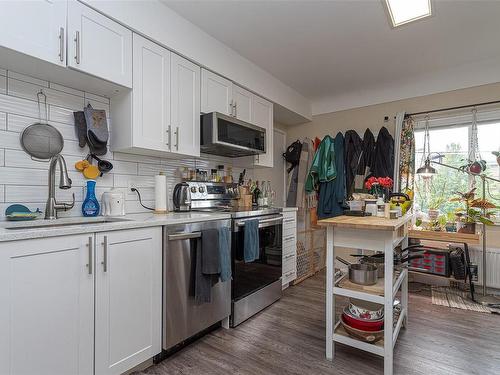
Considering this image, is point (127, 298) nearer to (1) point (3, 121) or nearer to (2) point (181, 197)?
(2) point (181, 197)

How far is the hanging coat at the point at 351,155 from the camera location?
3766mm

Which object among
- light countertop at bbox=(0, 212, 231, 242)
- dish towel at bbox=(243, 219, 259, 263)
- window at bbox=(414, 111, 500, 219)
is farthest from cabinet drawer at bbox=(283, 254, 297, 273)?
window at bbox=(414, 111, 500, 219)

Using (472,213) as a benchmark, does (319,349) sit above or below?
below

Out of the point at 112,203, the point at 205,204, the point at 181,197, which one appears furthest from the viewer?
the point at 205,204

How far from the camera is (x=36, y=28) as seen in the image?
1.49 meters

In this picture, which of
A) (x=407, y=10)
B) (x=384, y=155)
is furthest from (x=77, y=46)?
(x=384, y=155)

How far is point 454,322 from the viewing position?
2.34 metres

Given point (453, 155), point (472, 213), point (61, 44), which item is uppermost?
point (61, 44)

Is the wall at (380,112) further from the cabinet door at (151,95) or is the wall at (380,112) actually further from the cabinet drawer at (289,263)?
the cabinet door at (151,95)

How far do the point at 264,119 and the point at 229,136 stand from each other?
0.85m

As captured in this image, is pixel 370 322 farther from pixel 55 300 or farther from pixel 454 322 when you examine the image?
pixel 55 300

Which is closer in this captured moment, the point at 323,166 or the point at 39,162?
the point at 39,162

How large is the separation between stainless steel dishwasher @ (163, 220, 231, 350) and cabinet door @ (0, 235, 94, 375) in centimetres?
45

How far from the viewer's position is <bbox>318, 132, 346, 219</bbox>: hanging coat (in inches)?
146
